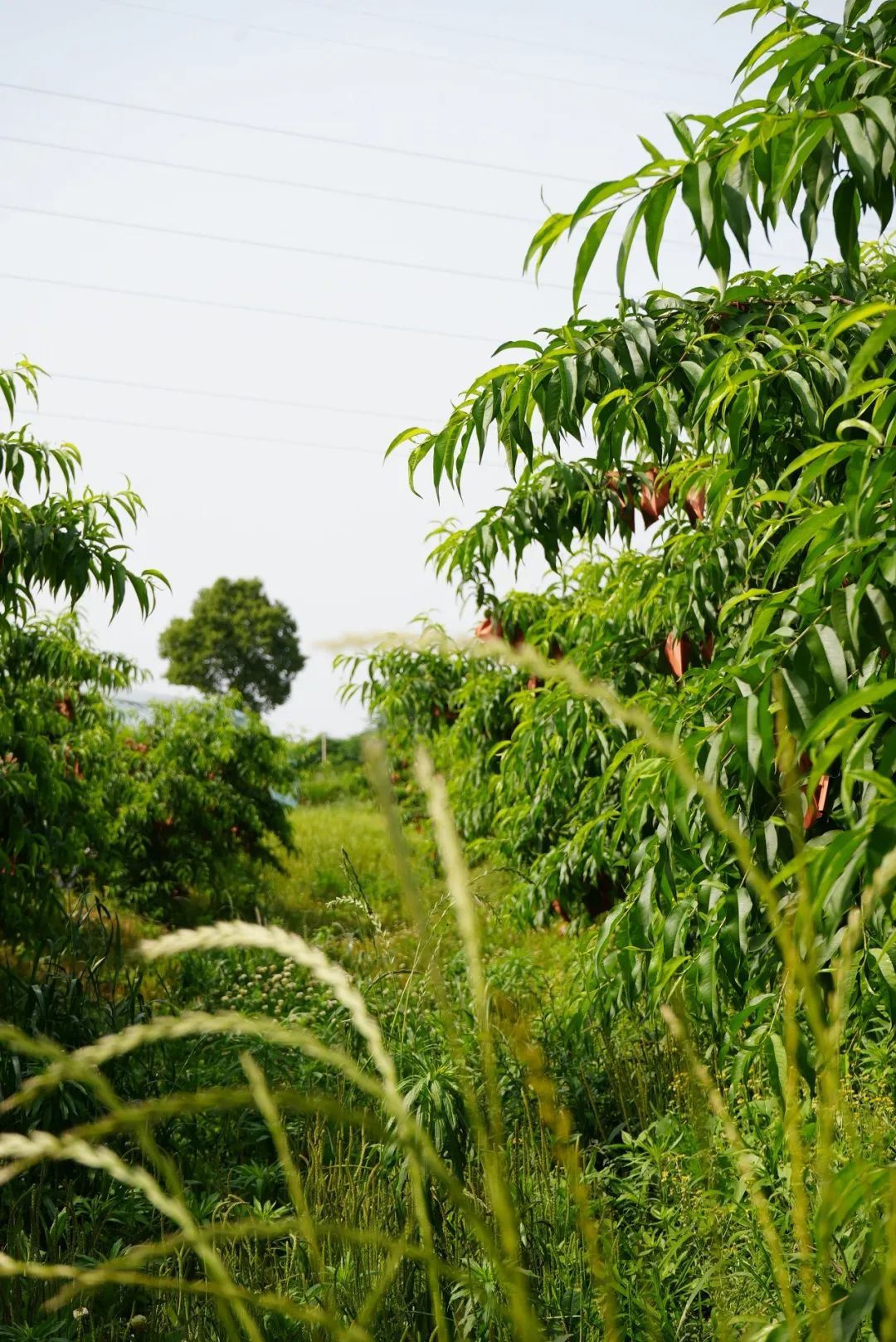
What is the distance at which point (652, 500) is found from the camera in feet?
8.26

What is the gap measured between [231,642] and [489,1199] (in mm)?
29251

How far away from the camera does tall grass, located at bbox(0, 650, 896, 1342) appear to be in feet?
1.80

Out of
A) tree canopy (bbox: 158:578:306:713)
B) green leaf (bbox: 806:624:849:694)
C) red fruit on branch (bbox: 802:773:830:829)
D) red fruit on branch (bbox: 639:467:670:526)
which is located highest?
tree canopy (bbox: 158:578:306:713)

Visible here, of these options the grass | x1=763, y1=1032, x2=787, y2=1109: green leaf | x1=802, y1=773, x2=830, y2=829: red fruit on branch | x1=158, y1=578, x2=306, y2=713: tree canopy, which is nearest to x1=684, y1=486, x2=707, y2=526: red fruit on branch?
x1=802, y1=773, x2=830, y2=829: red fruit on branch

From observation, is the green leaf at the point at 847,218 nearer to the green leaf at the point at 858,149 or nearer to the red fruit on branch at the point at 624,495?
the green leaf at the point at 858,149

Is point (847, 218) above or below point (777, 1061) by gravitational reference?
above

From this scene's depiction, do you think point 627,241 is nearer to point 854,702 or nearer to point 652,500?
point 854,702

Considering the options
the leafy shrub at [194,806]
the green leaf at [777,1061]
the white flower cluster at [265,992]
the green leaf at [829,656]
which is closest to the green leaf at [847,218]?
the green leaf at [829,656]

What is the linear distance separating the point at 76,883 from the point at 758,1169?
169 inches

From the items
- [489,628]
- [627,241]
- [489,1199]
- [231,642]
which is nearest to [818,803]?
[627,241]

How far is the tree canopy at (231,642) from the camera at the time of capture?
99.0 feet

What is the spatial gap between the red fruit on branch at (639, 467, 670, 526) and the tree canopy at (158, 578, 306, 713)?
92.4 ft

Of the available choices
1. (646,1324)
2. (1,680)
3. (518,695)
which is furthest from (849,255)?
(1,680)

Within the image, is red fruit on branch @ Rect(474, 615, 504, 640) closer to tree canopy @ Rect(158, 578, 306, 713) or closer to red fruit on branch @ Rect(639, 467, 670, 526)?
red fruit on branch @ Rect(639, 467, 670, 526)
